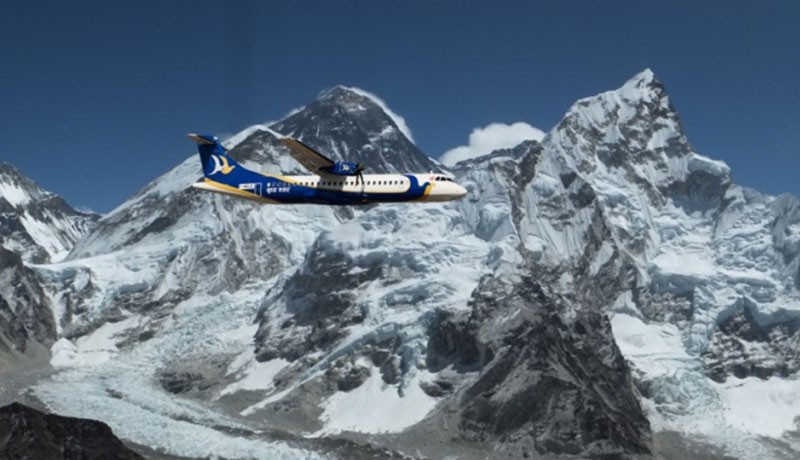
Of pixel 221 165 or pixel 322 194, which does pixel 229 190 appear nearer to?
pixel 221 165

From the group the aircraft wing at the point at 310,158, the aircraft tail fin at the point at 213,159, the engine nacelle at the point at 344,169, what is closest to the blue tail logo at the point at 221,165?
the aircraft tail fin at the point at 213,159

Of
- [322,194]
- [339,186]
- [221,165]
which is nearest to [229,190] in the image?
[221,165]

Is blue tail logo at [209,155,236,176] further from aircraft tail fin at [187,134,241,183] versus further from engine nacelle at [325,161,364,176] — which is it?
engine nacelle at [325,161,364,176]

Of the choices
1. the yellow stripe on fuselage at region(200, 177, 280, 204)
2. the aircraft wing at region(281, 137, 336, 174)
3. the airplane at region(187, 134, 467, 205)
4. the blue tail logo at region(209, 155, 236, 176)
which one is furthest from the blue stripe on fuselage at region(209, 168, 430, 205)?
the blue tail logo at region(209, 155, 236, 176)

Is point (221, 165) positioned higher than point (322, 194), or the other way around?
point (221, 165)

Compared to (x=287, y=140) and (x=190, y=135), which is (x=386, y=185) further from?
(x=190, y=135)

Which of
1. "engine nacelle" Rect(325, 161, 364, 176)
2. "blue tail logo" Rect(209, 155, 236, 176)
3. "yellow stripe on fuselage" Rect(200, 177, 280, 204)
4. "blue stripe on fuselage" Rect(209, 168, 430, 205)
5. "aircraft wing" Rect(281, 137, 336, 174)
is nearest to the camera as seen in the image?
"aircraft wing" Rect(281, 137, 336, 174)

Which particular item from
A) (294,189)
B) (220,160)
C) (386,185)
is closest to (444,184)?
(386,185)
